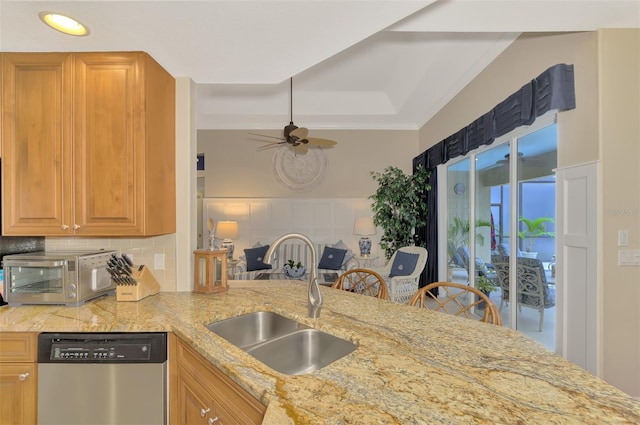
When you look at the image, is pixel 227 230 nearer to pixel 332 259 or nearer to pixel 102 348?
pixel 332 259

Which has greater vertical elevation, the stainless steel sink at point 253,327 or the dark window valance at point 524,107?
the dark window valance at point 524,107

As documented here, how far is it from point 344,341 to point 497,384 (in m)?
0.59

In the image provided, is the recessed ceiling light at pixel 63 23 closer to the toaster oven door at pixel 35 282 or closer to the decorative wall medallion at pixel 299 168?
the toaster oven door at pixel 35 282

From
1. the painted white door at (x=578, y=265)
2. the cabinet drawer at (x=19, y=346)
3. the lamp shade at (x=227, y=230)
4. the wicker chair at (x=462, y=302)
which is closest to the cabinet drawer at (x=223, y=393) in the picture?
the cabinet drawer at (x=19, y=346)

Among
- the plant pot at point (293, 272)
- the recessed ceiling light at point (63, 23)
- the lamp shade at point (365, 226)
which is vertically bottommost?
the plant pot at point (293, 272)

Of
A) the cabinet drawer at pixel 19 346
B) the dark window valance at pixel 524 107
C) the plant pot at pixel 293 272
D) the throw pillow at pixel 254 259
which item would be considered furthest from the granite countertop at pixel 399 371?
the throw pillow at pixel 254 259

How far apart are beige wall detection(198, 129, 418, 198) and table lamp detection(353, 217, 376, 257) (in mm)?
703

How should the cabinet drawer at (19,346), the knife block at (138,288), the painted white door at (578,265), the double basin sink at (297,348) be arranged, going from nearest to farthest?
the double basin sink at (297,348), the cabinet drawer at (19,346), the knife block at (138,288), the painted white door at (578,265)

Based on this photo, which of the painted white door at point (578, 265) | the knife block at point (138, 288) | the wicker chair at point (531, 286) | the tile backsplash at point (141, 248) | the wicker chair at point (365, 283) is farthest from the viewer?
the wicker chair at point (531, 286)

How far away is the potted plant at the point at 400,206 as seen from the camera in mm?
4957

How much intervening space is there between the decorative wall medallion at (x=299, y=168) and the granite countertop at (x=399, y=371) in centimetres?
410

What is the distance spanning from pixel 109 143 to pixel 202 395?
4.87ft

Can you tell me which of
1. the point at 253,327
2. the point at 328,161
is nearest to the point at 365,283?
the point at 253,327

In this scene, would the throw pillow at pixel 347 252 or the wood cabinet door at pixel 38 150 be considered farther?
the throw pillow at pixel 347 252
